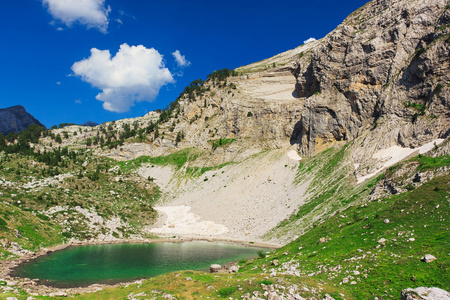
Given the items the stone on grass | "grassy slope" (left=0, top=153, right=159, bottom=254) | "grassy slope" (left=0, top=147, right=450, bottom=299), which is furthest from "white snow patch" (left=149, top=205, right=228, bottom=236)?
the stone on grass

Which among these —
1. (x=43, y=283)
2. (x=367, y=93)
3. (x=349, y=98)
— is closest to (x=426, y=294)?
(x=43, y=283)

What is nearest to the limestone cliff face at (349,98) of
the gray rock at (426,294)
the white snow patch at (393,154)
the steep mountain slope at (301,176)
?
the steep mountain slope at (301,176)

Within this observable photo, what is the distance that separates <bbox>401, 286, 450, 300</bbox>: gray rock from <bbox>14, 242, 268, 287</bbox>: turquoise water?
2700 centimetres

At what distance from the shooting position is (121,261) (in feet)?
128

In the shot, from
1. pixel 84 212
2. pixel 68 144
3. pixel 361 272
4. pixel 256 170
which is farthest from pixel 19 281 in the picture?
pixel 68 144

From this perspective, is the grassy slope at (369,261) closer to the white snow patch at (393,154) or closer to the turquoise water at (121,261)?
the turquoise water at (121,261)

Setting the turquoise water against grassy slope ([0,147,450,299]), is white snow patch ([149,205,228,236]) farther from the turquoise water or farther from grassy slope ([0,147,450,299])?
grassy slope ([0,147,450,299])

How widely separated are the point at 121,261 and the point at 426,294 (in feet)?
125

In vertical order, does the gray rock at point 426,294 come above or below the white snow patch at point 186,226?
above

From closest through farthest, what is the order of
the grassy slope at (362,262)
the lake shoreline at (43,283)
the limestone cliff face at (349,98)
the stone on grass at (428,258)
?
the stone on grass at (428,258) → the grassy slope at (362,262) → the lake shoreline at (43,283) → the limestone cliff face at (349,98)

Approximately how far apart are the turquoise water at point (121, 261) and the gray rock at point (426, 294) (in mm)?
27002

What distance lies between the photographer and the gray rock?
11.8m

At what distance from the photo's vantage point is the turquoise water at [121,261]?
99.6 feet

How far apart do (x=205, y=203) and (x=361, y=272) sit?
2304 inches
